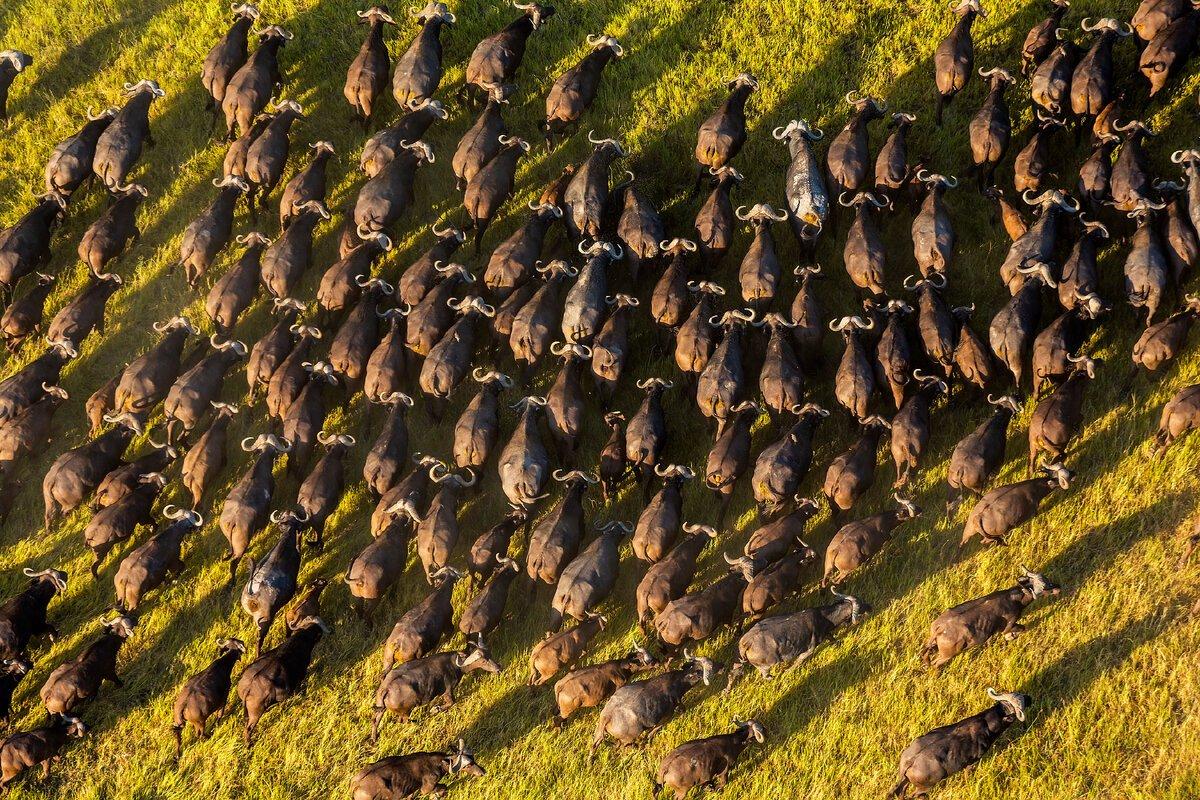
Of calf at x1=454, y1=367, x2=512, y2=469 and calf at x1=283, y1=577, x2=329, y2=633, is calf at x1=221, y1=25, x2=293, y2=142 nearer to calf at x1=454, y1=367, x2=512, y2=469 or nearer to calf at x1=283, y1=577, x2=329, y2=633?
calf at x1=454, y1=367, x2=512, y2=469

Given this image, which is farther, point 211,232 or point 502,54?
point 502,54

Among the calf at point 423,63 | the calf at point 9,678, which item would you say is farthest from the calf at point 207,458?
the calf at point 423,63

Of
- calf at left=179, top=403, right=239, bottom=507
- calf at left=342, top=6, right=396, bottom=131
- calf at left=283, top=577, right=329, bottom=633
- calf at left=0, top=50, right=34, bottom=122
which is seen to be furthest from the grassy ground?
calf at left=0, top=50, right=34, bottom=122

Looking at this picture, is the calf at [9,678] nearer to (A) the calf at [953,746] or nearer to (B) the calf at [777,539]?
(B) the calf at [777,539]

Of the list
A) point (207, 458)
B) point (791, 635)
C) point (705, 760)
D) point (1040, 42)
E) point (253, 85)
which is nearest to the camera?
point (705, 760)

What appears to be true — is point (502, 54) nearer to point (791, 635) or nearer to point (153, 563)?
point (153, 563)

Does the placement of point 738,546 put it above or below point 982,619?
above

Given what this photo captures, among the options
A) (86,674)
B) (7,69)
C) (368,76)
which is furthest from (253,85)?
(86,674)
